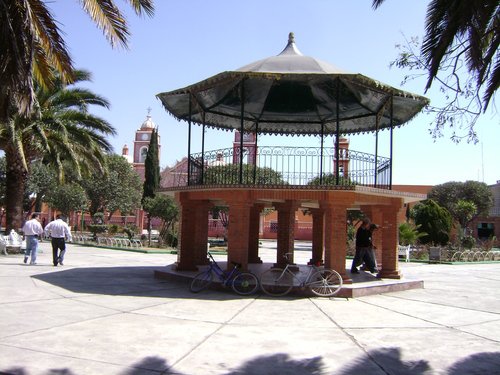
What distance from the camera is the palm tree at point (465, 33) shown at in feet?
21.5

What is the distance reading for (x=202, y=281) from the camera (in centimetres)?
1151

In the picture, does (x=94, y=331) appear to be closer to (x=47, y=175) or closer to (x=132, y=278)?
(x=132, y=278)

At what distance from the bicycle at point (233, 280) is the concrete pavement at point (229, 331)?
10.8 inches

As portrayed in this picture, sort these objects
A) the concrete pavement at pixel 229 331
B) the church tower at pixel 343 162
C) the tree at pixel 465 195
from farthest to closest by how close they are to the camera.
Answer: the tree at pixel 465 195, the church tower at pixel 343 162, the concrete pavement at pixel 229 331

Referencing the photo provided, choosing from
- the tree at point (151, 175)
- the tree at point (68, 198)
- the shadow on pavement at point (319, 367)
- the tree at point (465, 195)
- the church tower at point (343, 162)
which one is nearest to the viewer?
the shadow on pavement at point (319, 367)

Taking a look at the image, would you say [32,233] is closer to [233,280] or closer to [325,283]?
[233,280]

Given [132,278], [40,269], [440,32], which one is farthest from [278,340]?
[40,269]

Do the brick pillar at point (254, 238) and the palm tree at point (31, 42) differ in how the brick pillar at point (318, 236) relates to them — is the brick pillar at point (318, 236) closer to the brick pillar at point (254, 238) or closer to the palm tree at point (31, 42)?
the brick pillar at point (254, 238)

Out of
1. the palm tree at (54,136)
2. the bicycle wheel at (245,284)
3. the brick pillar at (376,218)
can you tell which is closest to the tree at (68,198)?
the palm tree at (54,136)

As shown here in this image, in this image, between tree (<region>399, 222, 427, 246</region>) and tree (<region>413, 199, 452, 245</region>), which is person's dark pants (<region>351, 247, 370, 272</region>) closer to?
tree (<region>399, 222, 427, 246</region>)

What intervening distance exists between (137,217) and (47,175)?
17.4m

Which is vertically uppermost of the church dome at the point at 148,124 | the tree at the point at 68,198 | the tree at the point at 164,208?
the church dome at the point at 148,124

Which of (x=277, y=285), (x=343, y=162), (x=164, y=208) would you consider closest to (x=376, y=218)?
(x=343, y=162)

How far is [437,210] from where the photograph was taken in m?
30.2
